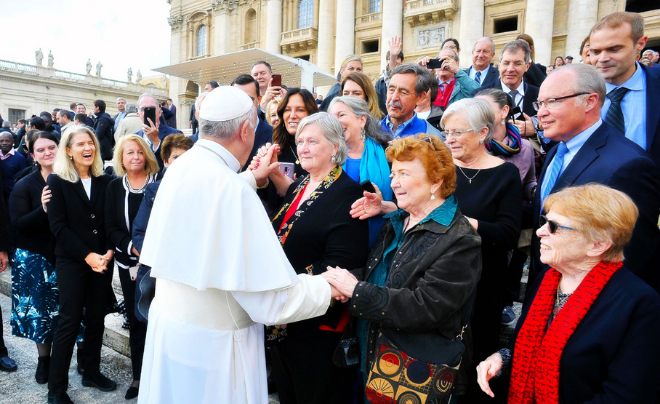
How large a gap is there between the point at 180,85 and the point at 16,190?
34936 millimetres

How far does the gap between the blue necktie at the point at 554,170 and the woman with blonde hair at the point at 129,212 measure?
134 inches

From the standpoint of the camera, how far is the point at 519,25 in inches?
846

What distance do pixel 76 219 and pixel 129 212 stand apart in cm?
48

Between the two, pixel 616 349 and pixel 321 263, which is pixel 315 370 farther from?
pixel 616 349

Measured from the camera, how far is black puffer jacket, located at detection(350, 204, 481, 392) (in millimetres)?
1984

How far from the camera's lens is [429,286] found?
6.53 feet

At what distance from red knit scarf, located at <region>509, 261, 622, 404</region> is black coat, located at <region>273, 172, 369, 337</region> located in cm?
98

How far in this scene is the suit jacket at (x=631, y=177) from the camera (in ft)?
7.27

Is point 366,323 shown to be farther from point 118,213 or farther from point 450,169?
point 118,213

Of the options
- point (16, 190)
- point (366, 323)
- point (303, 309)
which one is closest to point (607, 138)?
point (366, 323)

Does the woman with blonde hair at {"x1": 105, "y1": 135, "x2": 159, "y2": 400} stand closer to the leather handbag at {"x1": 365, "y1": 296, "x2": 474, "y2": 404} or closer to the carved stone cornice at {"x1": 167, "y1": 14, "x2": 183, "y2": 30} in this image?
the leather handbag at {"x1": 365, "y1": 296, "x2": 474, "y2": 404}

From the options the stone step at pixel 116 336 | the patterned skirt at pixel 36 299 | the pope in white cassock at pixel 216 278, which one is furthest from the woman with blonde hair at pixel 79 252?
the pope in white cassock at pixel 216 278

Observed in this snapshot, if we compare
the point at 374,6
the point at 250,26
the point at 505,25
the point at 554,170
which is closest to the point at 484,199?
the point at 554,170

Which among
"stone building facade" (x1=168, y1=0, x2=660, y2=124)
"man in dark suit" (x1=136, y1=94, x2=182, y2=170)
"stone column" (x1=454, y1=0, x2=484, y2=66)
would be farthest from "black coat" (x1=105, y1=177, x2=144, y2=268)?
"stone column" (x1=454, y1=0, x2=484, y2=66)
